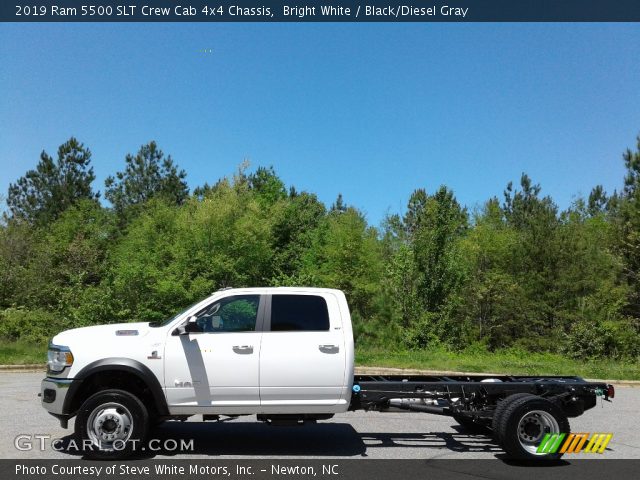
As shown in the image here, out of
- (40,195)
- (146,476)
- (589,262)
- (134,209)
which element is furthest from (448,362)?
(40,195)

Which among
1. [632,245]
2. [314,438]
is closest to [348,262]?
[632,245]

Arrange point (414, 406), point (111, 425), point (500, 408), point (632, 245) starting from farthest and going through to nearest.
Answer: point (632, 245) → point (414, 406) → point (500, 408) → point (111, 425)

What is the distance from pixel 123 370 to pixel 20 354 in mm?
17414

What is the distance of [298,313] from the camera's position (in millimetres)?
7719

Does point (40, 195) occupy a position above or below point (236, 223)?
above

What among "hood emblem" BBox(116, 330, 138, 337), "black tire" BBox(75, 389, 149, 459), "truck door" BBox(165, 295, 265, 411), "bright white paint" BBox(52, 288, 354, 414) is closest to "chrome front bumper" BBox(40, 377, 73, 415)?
"bright white paint" BBox(52, 288, 354, 414)

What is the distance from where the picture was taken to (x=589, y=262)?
37.0 meters

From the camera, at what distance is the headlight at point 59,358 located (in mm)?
→ 7293

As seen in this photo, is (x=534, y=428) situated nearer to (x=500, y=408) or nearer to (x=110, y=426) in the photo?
(x=500, y=408)

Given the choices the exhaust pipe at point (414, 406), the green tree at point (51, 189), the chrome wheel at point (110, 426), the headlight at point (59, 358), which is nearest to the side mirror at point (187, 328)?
the chrome wheel at point (110, 426)

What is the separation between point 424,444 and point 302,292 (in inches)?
114

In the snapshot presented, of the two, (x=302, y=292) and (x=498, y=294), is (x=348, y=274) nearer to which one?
(x=498, y=294)

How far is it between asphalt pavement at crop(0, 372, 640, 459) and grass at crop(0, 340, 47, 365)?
967 centimetres

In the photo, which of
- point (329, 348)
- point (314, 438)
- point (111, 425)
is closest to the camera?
point (111, 425)
